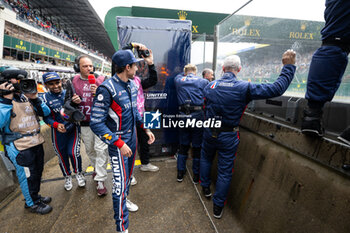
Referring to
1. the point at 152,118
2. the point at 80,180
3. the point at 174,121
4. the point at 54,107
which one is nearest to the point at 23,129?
the point at 54,107

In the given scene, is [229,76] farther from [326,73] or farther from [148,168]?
[148,168]

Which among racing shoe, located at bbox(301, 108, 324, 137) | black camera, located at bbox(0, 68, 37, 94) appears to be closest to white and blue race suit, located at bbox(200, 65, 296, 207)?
racing shoe, located at bbox(301, 108, 324, 137)

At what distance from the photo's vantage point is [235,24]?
2887 mm

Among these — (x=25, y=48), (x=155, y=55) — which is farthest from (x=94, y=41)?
(x=155, y=55)

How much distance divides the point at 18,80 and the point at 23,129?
0.58m

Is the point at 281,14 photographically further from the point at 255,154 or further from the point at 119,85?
the point at 119,85

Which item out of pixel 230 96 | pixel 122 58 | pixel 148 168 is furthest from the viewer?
pixel 148 168

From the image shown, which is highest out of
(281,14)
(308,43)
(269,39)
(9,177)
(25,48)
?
(25,48)

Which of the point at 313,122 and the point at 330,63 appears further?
the point at 313,122

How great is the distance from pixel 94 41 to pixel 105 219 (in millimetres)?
50329

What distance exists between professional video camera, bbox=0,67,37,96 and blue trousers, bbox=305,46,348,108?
113 inches

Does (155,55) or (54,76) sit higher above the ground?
(155,55)

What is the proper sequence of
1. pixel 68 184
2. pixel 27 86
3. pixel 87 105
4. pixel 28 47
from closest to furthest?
1. pixel 27 86
2. pixel 87 105
3. pixel 68 184
4. pixel 28 47

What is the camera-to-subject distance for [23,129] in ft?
7.14
